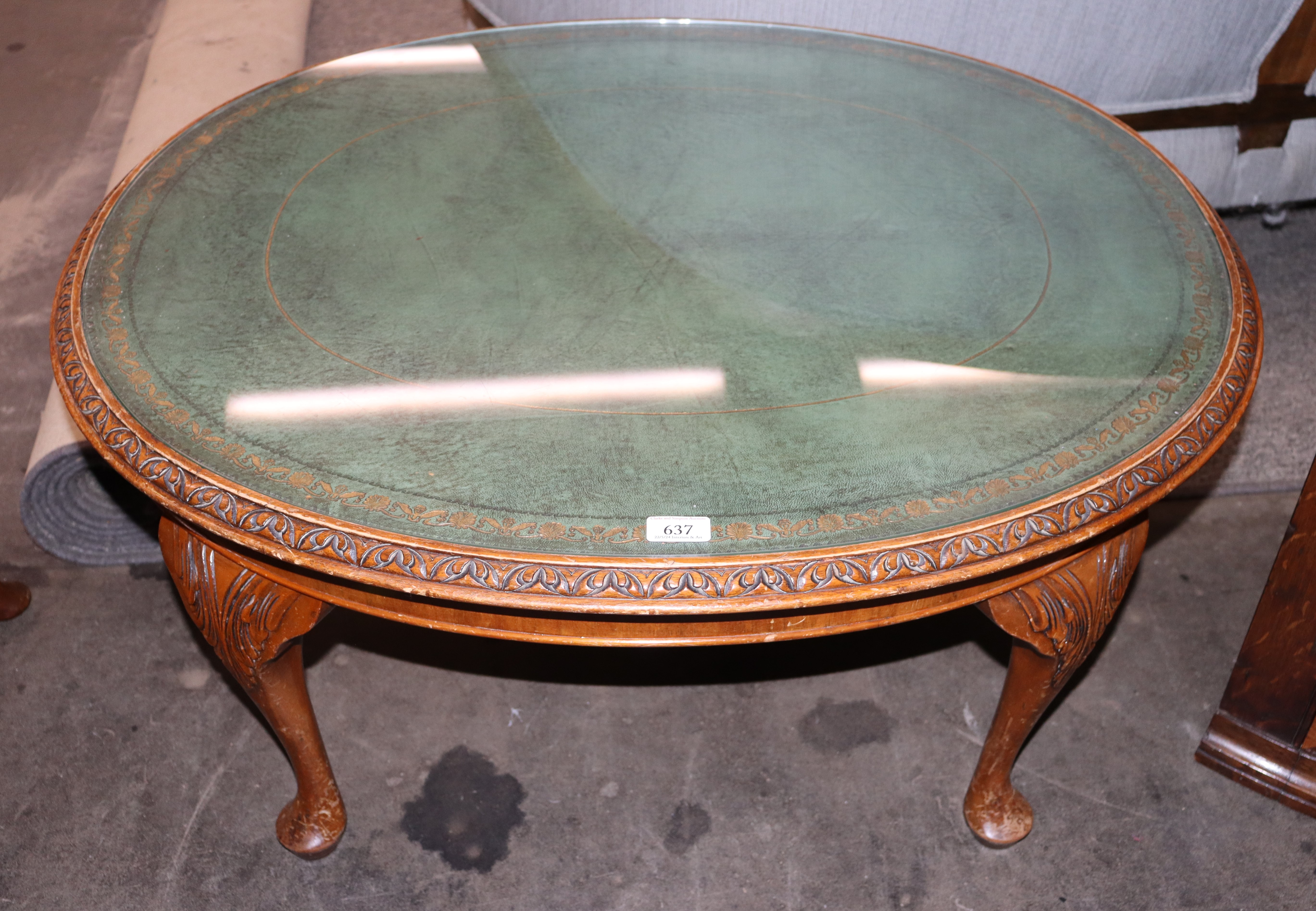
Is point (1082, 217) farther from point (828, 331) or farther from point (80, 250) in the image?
point (80, 250)

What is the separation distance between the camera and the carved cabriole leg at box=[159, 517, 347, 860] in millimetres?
1047

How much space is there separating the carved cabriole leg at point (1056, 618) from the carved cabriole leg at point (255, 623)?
646mm

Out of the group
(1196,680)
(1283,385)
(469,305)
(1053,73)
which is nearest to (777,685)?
(1196,680)

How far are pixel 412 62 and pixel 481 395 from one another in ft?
2.48

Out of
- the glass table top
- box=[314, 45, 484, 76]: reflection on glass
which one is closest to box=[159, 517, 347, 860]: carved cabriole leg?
the glass table top

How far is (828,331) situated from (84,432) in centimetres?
70

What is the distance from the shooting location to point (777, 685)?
152cm

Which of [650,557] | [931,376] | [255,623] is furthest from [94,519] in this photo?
[931,376]

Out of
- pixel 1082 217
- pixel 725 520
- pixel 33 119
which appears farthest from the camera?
pixel 33 119

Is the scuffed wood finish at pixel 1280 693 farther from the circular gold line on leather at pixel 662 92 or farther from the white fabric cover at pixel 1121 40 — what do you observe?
the white fabric cover at pixel 1121 40

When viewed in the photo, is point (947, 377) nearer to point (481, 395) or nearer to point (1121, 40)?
point (481, 395)

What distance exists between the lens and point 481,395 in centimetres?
105

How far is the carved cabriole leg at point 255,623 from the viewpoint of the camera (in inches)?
41.2

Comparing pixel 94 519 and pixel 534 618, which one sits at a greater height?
pixel 534 618
